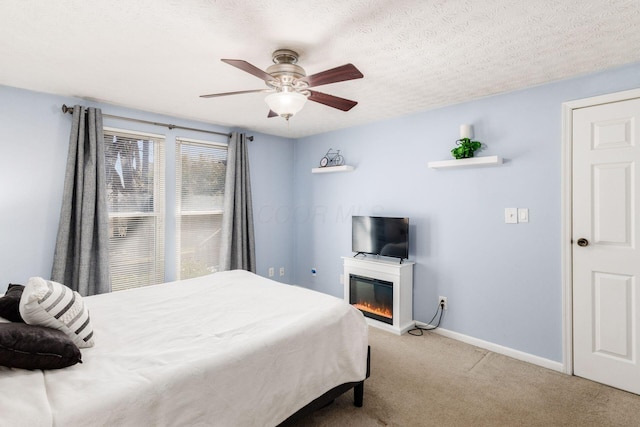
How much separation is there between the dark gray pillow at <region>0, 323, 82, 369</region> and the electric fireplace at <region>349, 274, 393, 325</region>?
2.90 m

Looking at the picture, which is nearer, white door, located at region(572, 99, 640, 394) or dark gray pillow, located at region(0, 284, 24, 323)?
dark gray pillow, located at region(0, 284, 24, 323)

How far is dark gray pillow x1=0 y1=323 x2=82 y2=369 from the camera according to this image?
1.32 meters

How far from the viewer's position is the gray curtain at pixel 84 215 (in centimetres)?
306

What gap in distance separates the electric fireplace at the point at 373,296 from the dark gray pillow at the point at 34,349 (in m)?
2.90

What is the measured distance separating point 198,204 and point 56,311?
2.65 m

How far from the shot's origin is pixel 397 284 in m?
3.58

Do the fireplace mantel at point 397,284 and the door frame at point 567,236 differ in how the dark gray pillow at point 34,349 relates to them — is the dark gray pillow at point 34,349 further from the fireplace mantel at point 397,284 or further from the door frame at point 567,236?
the door frame at point 567,236

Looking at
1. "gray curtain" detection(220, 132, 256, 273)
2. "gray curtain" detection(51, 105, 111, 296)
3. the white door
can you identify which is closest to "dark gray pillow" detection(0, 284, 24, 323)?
"gray curtain" detection(51, 105, 111, 296)

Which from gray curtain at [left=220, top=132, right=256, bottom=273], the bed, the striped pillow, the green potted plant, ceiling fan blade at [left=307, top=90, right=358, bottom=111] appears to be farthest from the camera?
gray curtain at [left=220, top=132, right=256, bottom=273]

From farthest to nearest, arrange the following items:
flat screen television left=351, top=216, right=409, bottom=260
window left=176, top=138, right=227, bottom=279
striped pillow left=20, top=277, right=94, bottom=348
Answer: window left=176, top=138, right=227, bottom=279 < flat screen television left=351, top=216, right=409, bottom=260 < striped pillow left=20, top=277, right=94, bottom=348

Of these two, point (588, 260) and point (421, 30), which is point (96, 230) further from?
point (588, 260)

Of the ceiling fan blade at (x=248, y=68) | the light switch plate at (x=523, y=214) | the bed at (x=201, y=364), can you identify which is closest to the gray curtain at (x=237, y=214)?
the bed at (x=201, y=364)

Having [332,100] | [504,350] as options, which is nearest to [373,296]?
[504,350]

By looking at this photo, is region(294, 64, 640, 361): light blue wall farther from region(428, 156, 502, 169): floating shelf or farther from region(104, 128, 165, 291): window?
region(104, 128, 165, 291): window
